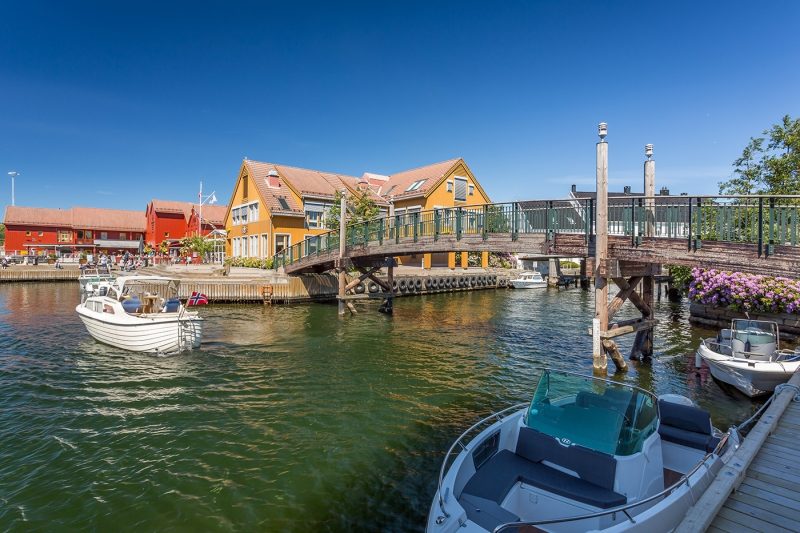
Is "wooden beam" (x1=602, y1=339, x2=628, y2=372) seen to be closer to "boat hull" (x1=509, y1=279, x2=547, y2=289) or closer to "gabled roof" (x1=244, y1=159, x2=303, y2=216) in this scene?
"gabled roof" (x1=244, y1=159, x2=303, y2=216)

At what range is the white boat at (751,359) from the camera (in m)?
10.3

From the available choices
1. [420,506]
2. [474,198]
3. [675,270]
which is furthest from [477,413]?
[474,198]

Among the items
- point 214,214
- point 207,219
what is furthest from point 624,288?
point 214,214

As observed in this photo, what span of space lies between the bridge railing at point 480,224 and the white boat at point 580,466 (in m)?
8.65

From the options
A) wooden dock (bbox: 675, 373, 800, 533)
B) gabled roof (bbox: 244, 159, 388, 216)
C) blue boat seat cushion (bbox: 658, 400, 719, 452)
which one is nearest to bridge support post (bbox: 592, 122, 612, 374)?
wooden dock (bbox: 675, 373, 800, 533)

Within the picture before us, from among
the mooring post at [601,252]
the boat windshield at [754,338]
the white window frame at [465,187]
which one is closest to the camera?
the boat windshield at [754,338]

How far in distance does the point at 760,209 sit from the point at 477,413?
796 centimetres

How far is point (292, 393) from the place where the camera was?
441 inches

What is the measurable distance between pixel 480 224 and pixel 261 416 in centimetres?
1192

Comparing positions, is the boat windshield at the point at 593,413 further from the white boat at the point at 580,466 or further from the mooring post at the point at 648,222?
the mooring post at the point at 648,222

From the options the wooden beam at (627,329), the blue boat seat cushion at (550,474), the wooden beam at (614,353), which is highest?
the wooden beam at (627,329)

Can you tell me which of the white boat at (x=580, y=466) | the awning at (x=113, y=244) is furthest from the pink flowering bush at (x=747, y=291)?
the awning at (x=113, y=244)

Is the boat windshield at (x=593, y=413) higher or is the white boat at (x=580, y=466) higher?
the boat windshield at (x=593, y=413)

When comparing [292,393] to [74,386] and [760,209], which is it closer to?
[74,386]
